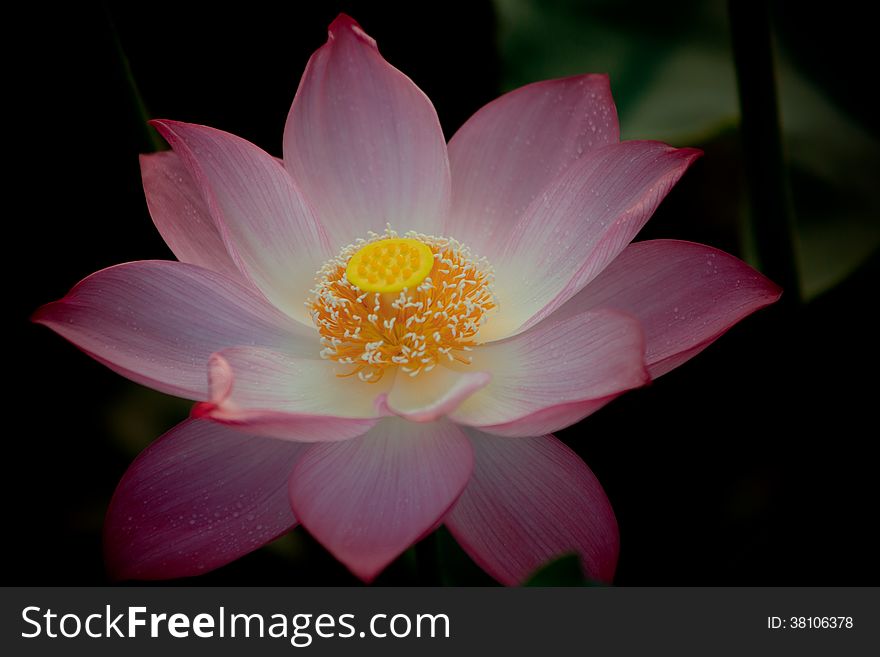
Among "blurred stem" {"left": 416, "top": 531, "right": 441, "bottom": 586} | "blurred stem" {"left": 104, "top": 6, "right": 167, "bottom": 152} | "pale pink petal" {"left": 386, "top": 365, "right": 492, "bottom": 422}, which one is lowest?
"blurred stem" {"left": 416, "top": 531, "right": 441, "bottom": 586}

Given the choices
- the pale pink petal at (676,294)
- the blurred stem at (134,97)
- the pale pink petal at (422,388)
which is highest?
the blurred stem at (134,97)

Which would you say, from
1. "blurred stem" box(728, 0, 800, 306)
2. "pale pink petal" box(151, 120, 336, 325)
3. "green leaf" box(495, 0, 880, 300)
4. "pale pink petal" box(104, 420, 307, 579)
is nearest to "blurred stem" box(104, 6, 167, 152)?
"pale pink petal" box(151, 120, 336, 325)

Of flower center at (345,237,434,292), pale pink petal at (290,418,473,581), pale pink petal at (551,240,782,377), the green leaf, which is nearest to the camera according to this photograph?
pale pink petal at (290,418,473,581)

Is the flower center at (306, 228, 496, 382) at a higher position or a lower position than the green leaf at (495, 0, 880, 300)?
lower

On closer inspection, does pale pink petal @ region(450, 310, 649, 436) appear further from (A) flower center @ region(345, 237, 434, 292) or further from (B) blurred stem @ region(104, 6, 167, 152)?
(B) blurred stem @ region(104, 6, 167, 152)

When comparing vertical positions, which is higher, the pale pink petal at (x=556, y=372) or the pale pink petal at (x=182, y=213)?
the pale pink petal at (x=182, y=213)

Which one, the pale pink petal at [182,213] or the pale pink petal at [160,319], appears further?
the pale pink petal at [182,213]

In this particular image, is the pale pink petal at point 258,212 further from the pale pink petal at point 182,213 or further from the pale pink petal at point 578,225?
the pale pink petal at point 578,225

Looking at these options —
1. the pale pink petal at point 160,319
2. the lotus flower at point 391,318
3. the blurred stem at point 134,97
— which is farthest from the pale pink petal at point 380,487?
the blurred stem at point 134,97
